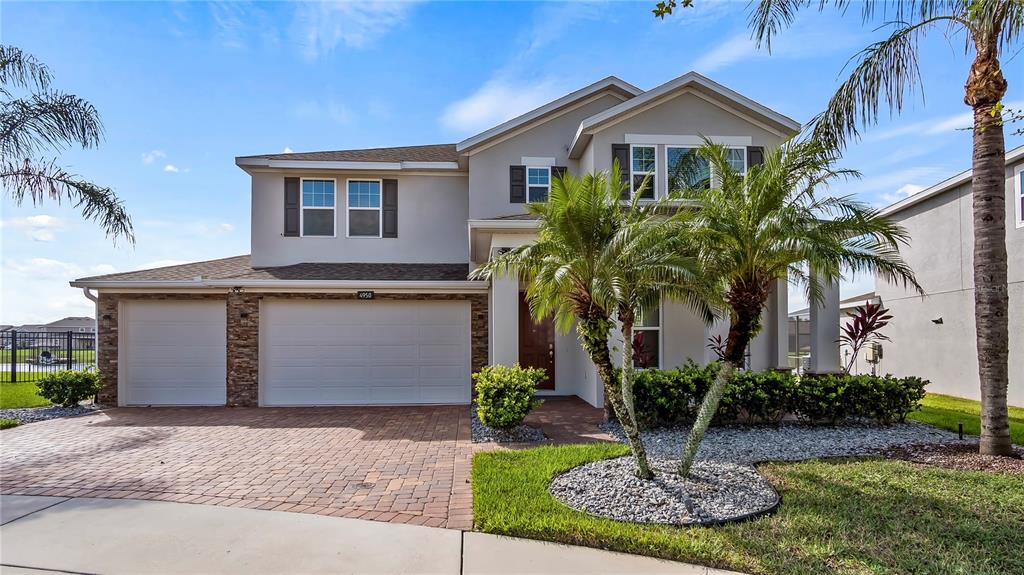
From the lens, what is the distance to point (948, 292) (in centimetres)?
1441

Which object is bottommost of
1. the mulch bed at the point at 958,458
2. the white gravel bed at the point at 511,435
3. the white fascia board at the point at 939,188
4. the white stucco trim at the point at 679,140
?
the white gravel bed at the point at 511,435

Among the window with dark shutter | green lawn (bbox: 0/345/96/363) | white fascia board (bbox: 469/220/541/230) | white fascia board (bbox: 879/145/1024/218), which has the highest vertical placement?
white fascia board (bbox: 879/145/1024/218)

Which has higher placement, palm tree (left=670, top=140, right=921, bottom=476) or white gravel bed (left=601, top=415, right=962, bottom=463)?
palm tree (left=670, top=140, right=921, bottom=476)

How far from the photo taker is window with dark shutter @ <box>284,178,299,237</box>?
13.6 metres

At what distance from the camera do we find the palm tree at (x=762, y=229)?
573 centimetres

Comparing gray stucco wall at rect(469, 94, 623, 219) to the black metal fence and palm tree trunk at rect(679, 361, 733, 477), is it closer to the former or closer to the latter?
palm tree trunk at rect(679, 361, 733, 477)

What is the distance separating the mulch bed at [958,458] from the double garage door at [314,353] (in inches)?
319

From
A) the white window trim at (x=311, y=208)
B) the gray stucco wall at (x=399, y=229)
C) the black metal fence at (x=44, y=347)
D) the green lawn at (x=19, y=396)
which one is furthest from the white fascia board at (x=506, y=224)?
the black metal fence at (x=44, y=347)

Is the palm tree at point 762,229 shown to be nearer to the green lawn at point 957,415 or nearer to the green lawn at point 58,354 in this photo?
the green lawn at point 957,415

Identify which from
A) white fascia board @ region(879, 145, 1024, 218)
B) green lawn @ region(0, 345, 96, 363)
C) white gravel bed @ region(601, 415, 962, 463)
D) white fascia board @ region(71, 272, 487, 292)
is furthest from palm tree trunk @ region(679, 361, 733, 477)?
green lawn @ region(0, 345, 96, 363)

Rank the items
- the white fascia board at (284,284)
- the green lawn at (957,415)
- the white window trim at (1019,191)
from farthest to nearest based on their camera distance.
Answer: the white window trim at (1019,191) → the white fascia board at (284,284) → the green lawn at (957,415)

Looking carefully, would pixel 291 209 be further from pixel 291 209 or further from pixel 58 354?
pixel 58 354

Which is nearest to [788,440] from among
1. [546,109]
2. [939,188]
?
[546,109]

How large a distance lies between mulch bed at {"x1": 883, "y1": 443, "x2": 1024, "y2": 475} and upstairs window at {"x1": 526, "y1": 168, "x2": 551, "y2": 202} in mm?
8783
